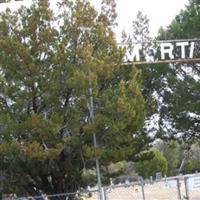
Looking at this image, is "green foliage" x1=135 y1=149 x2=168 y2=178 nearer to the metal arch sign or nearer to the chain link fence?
the chain link fence

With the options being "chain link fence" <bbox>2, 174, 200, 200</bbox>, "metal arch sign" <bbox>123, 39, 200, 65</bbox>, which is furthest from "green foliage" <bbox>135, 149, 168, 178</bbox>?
"metal arch sign" <bbox>123, 39, 200, 65</bbox>

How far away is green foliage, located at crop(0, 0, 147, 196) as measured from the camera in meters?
16.1

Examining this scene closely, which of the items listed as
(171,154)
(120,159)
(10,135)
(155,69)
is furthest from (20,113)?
(171,154)

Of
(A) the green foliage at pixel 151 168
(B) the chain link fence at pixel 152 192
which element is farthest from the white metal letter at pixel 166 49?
(A) the green foliage at pixel 151 168

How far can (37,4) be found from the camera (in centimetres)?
1706

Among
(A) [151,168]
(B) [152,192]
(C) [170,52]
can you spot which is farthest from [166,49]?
(A) [151,168]

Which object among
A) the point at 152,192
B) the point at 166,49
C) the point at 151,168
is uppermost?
the point at 166,49

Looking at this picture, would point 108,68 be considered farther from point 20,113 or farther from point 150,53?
point 150,53

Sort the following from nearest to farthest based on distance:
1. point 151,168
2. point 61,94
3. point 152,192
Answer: point 61,94 → point 152,192 → point 151,168

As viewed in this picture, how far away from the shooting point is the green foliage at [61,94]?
1609 centimetres

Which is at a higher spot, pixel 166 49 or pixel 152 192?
pixel 166 49

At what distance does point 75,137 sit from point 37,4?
13.4ft

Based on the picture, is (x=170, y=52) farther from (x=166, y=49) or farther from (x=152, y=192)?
(x=152, y=192)

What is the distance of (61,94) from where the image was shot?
17.0 metres
